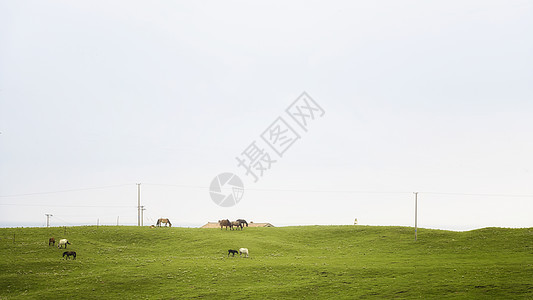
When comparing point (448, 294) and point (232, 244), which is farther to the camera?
point (232, 244)

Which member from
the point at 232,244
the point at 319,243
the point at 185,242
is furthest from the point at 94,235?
the point at 319,243

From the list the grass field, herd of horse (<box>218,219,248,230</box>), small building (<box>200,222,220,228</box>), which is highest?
herd of horse (<box>218,219,248,230</box>)

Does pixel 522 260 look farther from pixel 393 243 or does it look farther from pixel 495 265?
pixel 393 243

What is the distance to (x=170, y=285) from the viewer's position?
42344 mm

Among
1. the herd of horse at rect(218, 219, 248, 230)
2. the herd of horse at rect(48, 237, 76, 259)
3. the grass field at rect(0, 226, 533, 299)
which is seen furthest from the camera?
the herd of horse at rect(218, 219, 248, 230)

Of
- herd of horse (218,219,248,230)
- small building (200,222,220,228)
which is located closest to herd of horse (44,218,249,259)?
herd of horse (218,219,248,230)

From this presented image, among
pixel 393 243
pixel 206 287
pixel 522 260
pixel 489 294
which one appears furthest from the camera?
pixel 393 243

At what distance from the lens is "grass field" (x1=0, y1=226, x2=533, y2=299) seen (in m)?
38.4

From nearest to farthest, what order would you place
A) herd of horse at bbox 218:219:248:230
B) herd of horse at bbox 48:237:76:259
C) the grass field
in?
the grass field < herd of horse at bbox 48:237:76:259 < herd of horse at bbox 218:219:248:230

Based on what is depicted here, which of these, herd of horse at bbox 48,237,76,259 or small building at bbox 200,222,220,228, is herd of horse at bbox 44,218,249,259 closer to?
herd of horse at bbox 48,237,76,259

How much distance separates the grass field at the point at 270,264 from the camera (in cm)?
3844

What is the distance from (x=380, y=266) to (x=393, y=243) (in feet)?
65.6

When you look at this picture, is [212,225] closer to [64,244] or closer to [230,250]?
[64,244]

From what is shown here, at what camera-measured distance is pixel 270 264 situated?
1960 inches
